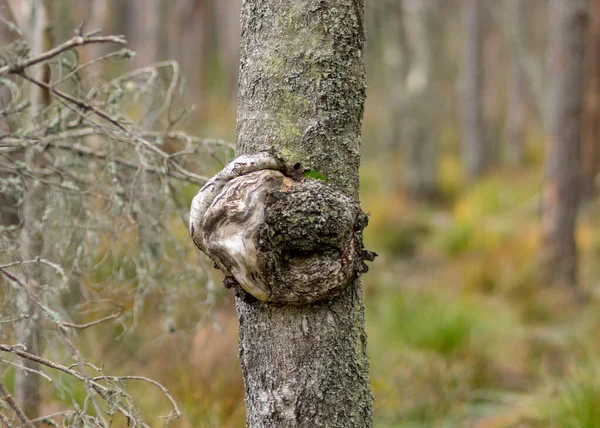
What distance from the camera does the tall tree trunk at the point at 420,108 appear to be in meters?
11.1

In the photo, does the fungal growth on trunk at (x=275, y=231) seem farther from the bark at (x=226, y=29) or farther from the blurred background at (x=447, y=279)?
the bark at (x=226, y=29)

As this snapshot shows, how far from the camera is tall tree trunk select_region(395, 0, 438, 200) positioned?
11141 millimetres

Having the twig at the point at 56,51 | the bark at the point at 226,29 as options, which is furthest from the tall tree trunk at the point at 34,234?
the bark at the point at 226,29

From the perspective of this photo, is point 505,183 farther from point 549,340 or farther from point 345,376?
point 345,376

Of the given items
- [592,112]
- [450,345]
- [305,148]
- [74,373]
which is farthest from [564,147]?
[74,373]

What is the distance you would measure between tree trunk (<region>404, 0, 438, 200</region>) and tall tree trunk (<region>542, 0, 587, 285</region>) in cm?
417

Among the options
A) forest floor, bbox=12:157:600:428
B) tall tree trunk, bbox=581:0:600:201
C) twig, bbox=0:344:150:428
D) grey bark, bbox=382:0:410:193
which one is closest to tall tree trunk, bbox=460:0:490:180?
grey bark, bbox=382:0:410:193

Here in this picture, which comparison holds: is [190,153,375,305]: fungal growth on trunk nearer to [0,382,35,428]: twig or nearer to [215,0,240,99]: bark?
[0,382,35,428]: twig

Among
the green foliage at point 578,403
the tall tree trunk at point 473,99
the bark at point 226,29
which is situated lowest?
the green foliage at point 578,403

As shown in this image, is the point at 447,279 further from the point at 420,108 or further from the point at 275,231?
the point at 275,231

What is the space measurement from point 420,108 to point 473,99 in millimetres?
3815

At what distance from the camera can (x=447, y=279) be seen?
7328 millimetres

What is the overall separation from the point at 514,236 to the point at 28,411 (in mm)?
6515

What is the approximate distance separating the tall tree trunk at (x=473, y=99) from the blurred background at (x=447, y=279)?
4 centimetres
